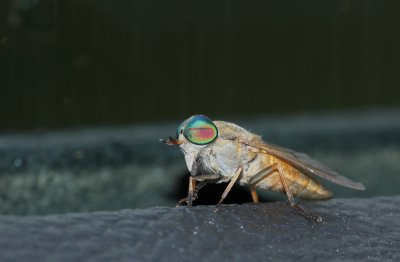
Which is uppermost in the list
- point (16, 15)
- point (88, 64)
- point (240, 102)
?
point (16, 15)

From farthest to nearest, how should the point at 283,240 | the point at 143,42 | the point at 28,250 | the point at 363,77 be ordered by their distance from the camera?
the point at 363,77
the point at 143,42
the point at 283,240
the point at 28,250

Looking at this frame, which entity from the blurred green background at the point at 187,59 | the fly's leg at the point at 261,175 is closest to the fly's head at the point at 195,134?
the fly's leg at the point at 261,175

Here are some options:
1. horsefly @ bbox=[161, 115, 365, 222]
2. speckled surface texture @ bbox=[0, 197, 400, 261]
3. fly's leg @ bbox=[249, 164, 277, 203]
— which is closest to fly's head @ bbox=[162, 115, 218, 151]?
horsefly @ bbox=[161, 115, 365, 222]

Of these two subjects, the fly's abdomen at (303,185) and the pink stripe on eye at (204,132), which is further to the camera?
the fly's abdomen at (303,185)

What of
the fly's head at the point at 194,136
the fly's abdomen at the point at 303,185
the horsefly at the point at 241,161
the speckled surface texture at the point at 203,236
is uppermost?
the speckled surface texture at the point at 203,236

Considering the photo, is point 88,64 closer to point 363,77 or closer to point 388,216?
point 363,77

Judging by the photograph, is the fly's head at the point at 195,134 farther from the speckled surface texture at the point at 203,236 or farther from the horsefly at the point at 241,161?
the speckled surface texture at the point at 203,236

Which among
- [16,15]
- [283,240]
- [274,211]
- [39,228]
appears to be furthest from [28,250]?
[16,15]
